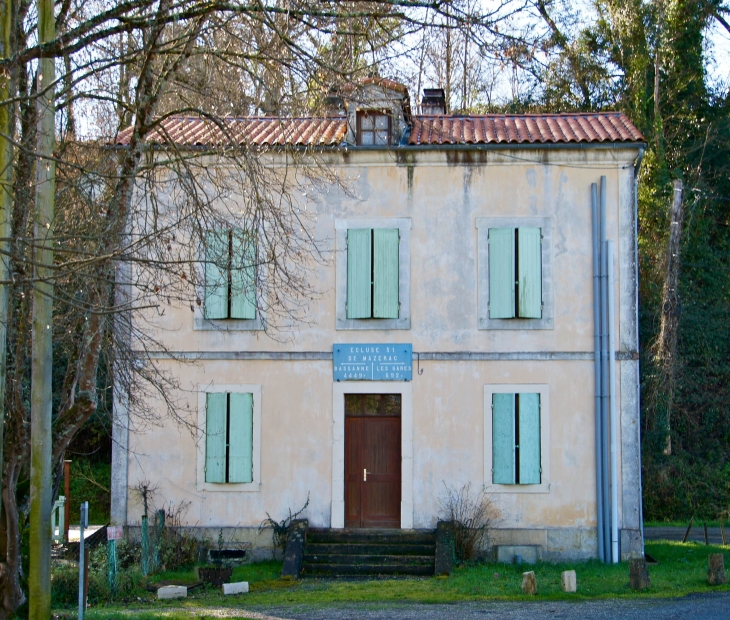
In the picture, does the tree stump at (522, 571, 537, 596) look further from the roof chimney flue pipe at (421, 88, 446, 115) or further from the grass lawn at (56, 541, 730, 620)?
the roof chimney flue pipe at (421, 88, 446, 115)

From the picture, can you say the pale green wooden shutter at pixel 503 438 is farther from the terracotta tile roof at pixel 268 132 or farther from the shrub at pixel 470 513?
the terracotta tile roof at pixel 268 132

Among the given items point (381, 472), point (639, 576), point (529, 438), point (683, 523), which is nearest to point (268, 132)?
point (381, 472)

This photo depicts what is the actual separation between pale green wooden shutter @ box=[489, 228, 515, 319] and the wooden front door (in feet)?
7.06

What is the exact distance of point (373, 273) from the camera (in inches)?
606

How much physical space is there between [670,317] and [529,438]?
9.33 metres

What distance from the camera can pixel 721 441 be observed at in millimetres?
23469

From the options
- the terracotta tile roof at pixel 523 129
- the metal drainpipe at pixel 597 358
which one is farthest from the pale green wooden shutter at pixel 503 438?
the terracotta tile roof at pixel 523 129

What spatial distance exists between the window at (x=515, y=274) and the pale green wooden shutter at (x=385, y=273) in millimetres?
1365

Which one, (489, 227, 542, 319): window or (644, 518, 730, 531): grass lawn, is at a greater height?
(489, 227, 542, 319): window

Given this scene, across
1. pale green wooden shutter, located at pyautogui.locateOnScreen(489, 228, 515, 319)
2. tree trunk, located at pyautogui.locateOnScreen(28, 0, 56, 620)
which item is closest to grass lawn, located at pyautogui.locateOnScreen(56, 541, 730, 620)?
tree trunk, located at pyautogui.locateOnScreen(28, 0, 56, 620)

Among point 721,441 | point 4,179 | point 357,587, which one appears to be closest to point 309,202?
point 357,587

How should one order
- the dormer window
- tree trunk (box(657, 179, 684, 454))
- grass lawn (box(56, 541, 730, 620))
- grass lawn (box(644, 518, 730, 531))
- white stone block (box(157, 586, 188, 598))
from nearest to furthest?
grass lawn (box(56, 541, 730, 620)) < white stone block (box(157, 586, 188, 598)) < the dormer window < grass lawn (box(644, 518, 730, 531)) < tree trunk (box(657, 179, 684, 454))

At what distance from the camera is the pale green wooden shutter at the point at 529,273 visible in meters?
15.2

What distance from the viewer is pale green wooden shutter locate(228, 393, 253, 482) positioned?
15211 millimetres
